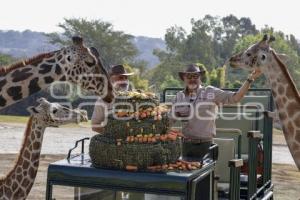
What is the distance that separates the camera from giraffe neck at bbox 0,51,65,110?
20.2 feet

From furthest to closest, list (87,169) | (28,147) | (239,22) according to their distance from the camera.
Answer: (239,22) < (28,147) < (87,169)

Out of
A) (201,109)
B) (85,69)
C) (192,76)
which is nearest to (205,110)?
(201,109)

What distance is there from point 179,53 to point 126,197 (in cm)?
7692

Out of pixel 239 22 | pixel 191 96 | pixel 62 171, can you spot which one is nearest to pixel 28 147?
pixel 191 96

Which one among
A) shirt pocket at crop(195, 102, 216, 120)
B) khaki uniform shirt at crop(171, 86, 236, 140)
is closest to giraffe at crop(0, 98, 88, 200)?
khaki uniform shirt at crop(171, 86, 236, 140)

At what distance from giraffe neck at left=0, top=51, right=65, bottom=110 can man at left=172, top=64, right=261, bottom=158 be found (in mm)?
1426

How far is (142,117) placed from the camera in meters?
4.07

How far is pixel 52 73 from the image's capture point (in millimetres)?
6168

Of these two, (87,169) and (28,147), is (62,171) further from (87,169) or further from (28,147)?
→ (28,147)

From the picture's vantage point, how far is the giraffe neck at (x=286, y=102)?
7.14 metres

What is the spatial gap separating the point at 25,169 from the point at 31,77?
115cm

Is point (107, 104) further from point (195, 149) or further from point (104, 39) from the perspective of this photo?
point (104, 39)

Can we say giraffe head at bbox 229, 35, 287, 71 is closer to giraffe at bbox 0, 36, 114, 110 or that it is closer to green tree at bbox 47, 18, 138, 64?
giraffe at bbox 0, 36, 114, 110

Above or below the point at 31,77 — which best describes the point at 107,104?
below
